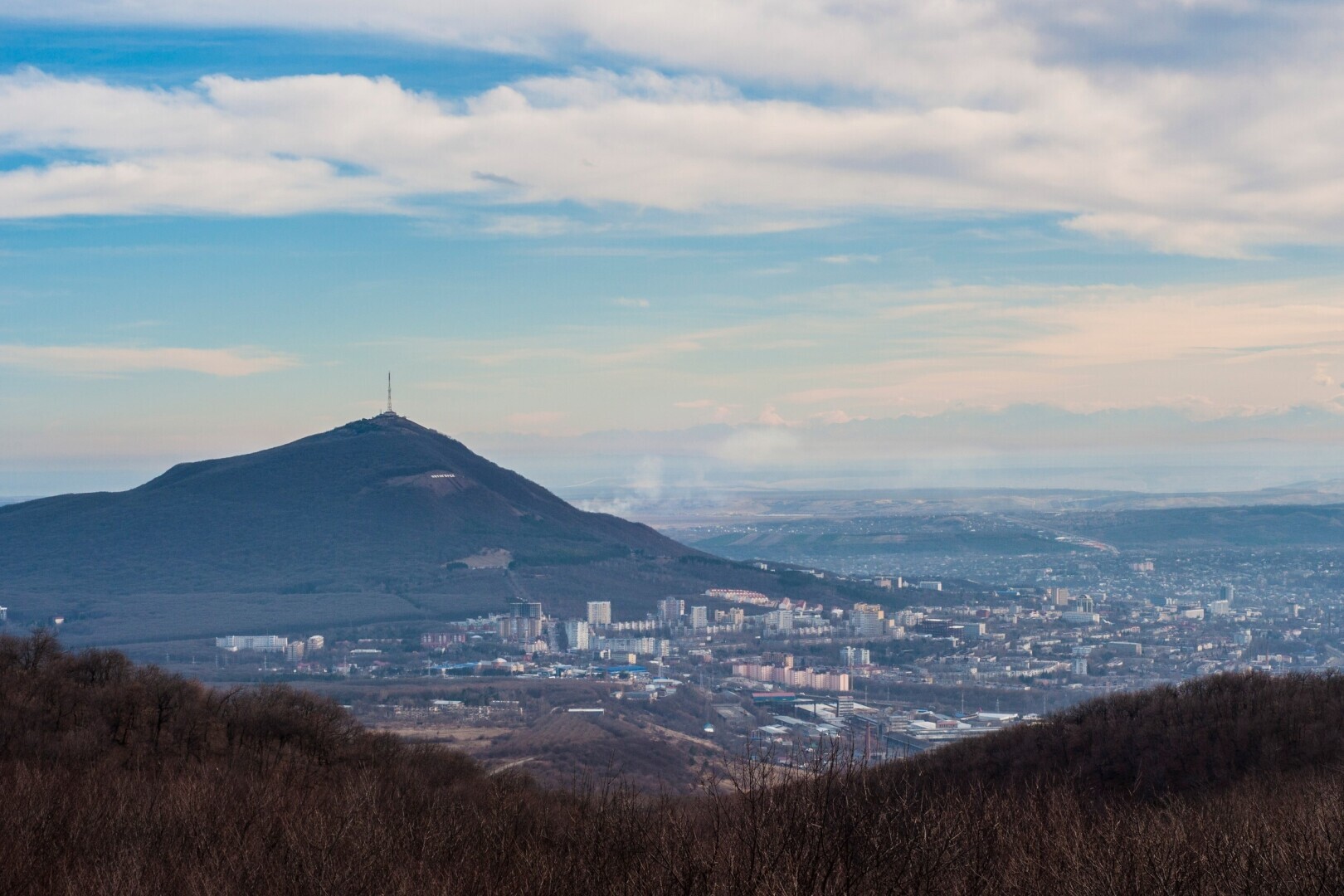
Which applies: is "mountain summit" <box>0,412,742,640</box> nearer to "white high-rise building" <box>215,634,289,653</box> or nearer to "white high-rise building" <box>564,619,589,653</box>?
"white high-rise building" <box>215,634,289,653</box>

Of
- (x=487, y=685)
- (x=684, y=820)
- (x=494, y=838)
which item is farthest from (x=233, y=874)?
(x=487, y=685)

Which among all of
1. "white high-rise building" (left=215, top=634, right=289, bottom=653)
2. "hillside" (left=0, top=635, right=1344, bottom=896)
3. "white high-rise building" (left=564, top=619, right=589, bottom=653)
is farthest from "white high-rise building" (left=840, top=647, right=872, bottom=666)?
"hillside" (left=0, top=635, right=1344, bottom=896)

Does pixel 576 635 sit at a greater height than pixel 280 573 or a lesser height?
lesser

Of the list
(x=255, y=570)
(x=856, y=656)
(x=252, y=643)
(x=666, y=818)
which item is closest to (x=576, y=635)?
(x=856, y=656)

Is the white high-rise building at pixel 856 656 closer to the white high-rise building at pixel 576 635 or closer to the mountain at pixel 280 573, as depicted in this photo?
the white high-rise building at pixel 576 635

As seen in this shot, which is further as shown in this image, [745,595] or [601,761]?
[745,595]

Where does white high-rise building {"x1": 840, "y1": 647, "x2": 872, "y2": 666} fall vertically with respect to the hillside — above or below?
below

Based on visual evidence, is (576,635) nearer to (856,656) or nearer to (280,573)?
(856,656)

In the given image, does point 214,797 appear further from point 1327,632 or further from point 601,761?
point 1327,632

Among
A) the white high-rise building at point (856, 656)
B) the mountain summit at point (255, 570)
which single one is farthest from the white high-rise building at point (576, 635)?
the white high-rise building at point (856, 656)
